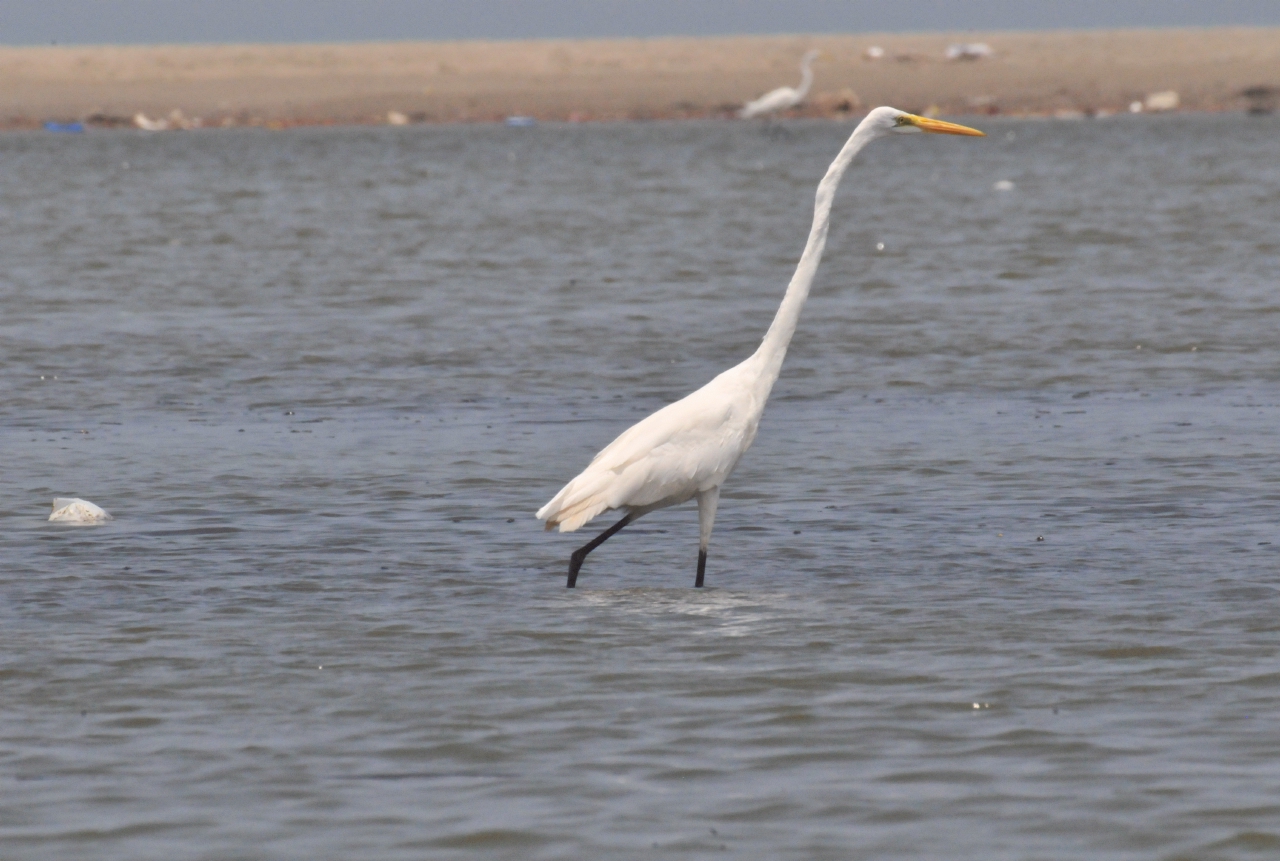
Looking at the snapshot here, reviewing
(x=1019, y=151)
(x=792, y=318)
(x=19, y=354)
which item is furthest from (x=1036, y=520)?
(x=1019, y=151)

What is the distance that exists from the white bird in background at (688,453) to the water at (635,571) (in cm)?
40

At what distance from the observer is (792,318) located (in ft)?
30.7

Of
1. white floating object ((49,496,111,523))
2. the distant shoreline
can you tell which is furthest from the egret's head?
the distant shoreline

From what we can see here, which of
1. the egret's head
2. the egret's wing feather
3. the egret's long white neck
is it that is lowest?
the egret's wing feather

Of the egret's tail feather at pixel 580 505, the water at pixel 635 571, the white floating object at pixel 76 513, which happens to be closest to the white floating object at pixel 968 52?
the water at pixel 635 571

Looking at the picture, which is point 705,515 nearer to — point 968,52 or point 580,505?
point 580,505

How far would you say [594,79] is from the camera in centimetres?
10862

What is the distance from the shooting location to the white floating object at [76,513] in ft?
35.3

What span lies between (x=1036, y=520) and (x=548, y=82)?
99211 millimetres

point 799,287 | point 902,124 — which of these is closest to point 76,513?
point 799,287

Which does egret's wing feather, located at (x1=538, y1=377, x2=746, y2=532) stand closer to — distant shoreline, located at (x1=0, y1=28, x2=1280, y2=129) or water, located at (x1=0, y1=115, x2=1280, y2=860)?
water, located at (x1=0, y1=115, x2=1280, y2=860)

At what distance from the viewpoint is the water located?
6.13 meters

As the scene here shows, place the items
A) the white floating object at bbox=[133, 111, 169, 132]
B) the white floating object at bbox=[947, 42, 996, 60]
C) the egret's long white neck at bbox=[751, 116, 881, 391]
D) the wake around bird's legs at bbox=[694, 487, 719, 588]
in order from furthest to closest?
the white floating object at bbox=[947, 42, 996, 60] → the white floating object at bbox=[133, 111, 169, 132] → the egret's long white neck at bbox=[751, 116, 881, 391] → the wake around bird's legs at bbox=[694, 487, 719, 588]

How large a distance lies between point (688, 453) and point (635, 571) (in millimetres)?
982
